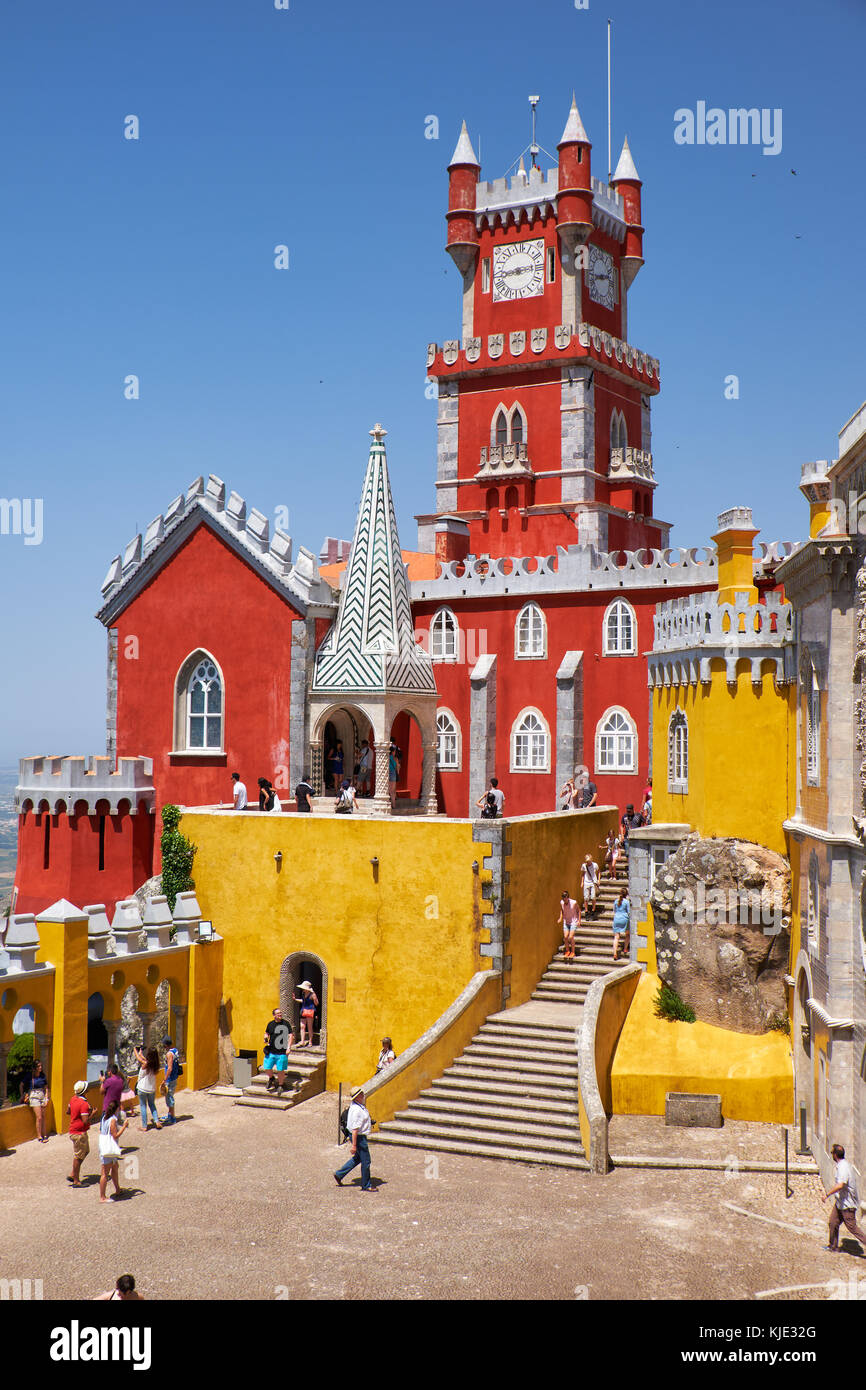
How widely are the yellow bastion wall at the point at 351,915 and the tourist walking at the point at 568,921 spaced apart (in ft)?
9.62

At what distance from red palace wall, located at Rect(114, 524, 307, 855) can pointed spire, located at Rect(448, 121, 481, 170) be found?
1670cm

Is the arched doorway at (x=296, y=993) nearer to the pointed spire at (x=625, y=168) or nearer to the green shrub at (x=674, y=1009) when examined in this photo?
the green shrub at (x=674, y=1009)

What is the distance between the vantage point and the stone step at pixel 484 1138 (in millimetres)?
20781

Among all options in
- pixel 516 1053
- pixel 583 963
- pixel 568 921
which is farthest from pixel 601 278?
pixel 516 1053

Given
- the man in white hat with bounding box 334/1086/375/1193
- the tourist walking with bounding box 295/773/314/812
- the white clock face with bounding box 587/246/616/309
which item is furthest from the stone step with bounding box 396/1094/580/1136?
the white clock face with bounding box 587/246/616/309

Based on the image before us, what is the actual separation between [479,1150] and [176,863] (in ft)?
33.9

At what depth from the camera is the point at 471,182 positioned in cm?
4238

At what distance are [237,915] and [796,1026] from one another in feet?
38.7

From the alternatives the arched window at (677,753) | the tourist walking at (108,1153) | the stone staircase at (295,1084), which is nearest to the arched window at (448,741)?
the arched window at (677,753)

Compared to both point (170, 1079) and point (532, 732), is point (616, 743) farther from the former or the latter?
point (170, 1079)

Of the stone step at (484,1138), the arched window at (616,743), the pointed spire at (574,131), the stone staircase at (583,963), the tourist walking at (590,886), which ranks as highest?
the pointed spire at (574,131)
